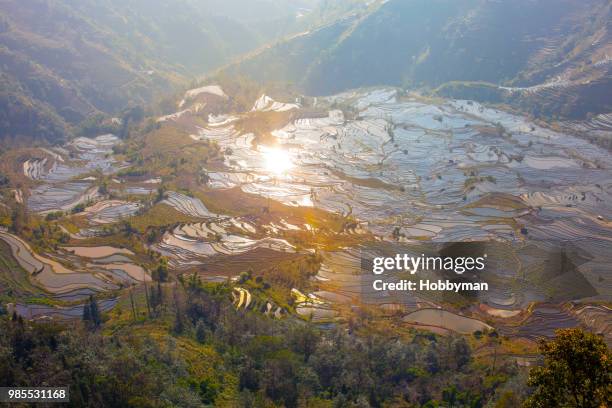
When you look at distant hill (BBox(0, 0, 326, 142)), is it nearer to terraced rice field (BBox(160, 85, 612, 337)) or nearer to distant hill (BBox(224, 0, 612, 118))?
distant hill (BBox(224, 0, 612, 118))

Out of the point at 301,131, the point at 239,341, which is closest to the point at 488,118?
the point at 301,131

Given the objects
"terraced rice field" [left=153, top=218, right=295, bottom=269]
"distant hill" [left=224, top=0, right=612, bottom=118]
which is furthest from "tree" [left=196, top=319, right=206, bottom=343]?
"distant hill" [left=224, top=0, right=612, bottom=118]

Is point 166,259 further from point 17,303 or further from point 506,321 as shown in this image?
point 506,321

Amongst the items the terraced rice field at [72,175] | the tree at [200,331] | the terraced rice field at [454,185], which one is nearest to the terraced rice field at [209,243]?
the terraced rice field at [454,185]

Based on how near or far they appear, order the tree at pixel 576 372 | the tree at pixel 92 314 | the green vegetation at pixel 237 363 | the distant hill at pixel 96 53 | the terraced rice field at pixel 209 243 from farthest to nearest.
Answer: the distant hill at pixel 96 53, the terraced rice field at pixel 209 243, the tree at pixel 92 314, the green vegetation at pixel 237 363, the tree at pixel 576 372

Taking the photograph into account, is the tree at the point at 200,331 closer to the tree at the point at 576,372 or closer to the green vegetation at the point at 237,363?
the green vegetation at the point at 237,363

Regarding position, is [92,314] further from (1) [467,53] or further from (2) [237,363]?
(1) [467,53]
